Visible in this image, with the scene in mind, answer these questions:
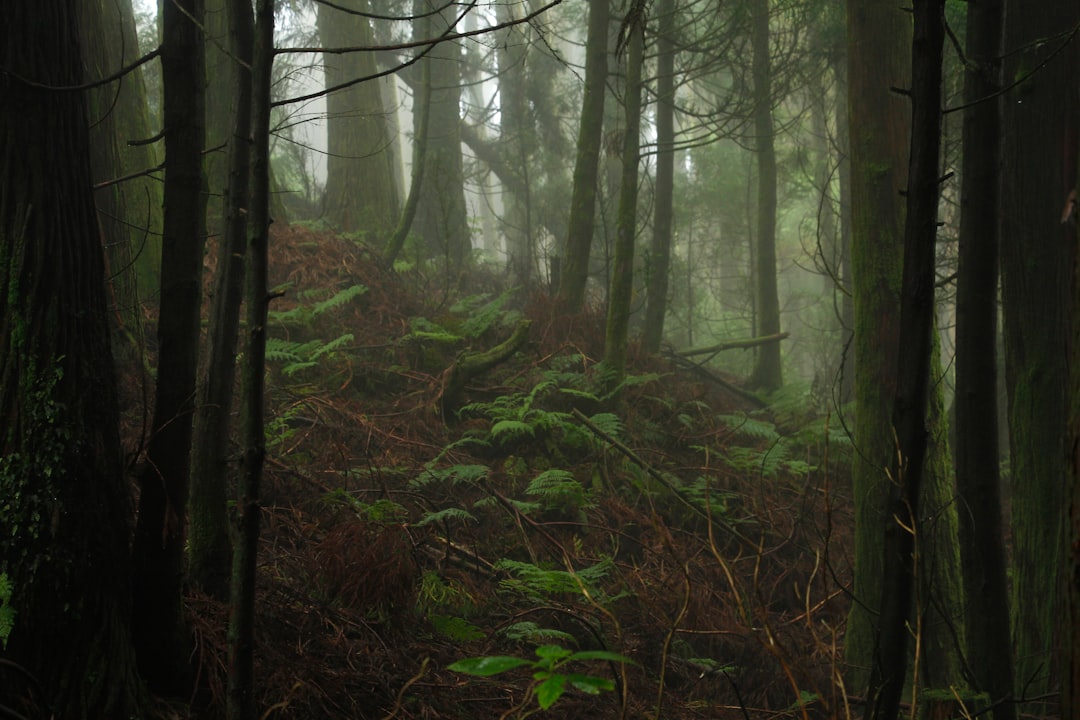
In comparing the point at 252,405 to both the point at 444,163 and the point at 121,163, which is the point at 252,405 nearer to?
the point at 121,163

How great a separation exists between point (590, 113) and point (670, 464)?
4305 mm

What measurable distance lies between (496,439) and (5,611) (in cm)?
486

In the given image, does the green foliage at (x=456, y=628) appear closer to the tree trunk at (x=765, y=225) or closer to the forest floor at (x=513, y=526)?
the forest floor at (x=513, y=526)

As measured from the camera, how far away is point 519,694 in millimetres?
3803

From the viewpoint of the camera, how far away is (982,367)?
3.02 meters

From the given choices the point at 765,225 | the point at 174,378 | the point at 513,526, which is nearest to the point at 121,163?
the point at 174,378

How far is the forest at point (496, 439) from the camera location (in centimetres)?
237

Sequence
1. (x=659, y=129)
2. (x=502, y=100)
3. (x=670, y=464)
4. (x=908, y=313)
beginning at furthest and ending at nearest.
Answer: (x=502, y=100), (x=659, y=129), (x=670, y=464), (x=908, y=313)

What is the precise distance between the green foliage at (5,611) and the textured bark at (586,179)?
7.16 metres

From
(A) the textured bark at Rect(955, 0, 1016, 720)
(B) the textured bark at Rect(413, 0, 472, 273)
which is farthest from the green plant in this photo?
(B) the textured bark at Rect(413, 0, 472, 273)

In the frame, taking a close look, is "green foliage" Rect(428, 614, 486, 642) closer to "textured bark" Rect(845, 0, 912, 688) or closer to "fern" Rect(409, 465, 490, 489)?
"fern" Rect(409, 465, 490, 489)

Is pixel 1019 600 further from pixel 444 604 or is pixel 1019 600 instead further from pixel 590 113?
pixel 590 113

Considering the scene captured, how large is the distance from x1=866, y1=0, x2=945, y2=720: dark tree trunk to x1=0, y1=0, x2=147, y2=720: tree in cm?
238

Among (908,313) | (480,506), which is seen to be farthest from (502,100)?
(908,313)
